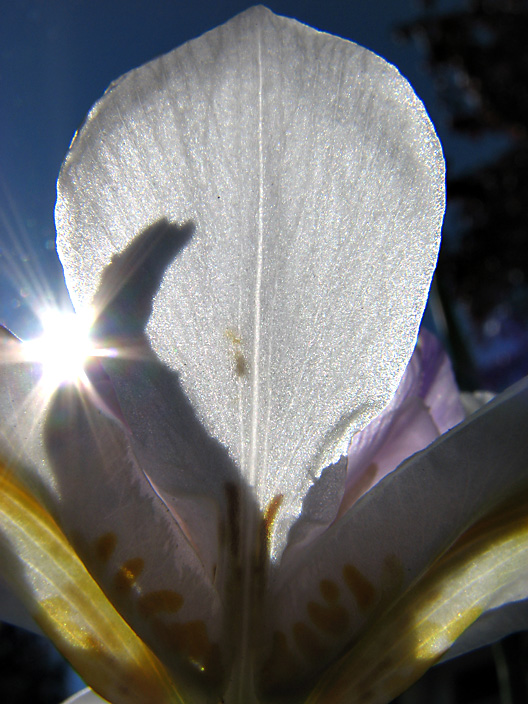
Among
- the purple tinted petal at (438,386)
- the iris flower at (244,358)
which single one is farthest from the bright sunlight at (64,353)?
the purple tinted petal at (438,386)

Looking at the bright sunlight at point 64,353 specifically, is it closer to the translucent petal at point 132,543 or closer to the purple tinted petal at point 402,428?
the translucent petal at point 132,543

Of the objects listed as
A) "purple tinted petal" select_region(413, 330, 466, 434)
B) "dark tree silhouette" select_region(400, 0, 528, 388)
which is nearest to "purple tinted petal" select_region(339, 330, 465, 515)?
"purple tinted petal" select_region(413, 330, 466, 434)

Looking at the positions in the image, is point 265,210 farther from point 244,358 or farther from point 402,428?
point 402,428

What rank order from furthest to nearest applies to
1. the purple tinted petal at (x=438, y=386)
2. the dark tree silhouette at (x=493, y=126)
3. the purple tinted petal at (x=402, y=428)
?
the dark tree silhouette at (x=493, y=126) → the purple tinted petal at (x=438, y=386) → the purple tinted petal at (x=402, y=428)

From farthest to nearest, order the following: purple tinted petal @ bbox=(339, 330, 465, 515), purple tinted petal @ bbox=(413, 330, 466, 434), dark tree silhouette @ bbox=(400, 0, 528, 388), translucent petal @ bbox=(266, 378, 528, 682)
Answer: dark tree silhouette @ bbox=(400, 0, 528, 388)
purple tinted petal @ bbox=(413, 330, 466, 434)
purple tinted petal @ bbox=(339, 330, 465, 515)
translucent petal @ bbox=(266, 378, 528, 682)

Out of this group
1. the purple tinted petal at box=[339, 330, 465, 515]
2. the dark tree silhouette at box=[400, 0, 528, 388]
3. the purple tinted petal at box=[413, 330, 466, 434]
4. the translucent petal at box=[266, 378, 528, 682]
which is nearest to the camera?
the translucent petal at box=[266, 378, 528, 682]

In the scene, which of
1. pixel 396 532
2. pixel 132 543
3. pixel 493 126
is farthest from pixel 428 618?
pixel 493 126

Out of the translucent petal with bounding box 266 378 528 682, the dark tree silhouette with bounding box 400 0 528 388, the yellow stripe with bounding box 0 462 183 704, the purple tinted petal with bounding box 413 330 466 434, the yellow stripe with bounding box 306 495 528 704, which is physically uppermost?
the dark tree silhouette with bounding box 400 0 528 388

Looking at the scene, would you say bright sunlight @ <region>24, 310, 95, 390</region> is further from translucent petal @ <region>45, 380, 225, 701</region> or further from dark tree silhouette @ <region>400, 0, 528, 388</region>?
dark tree silhouette @ <region>400, 0, 528, 388</region>

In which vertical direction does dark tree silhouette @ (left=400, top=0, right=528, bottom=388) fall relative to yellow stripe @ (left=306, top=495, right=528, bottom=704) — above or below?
above
